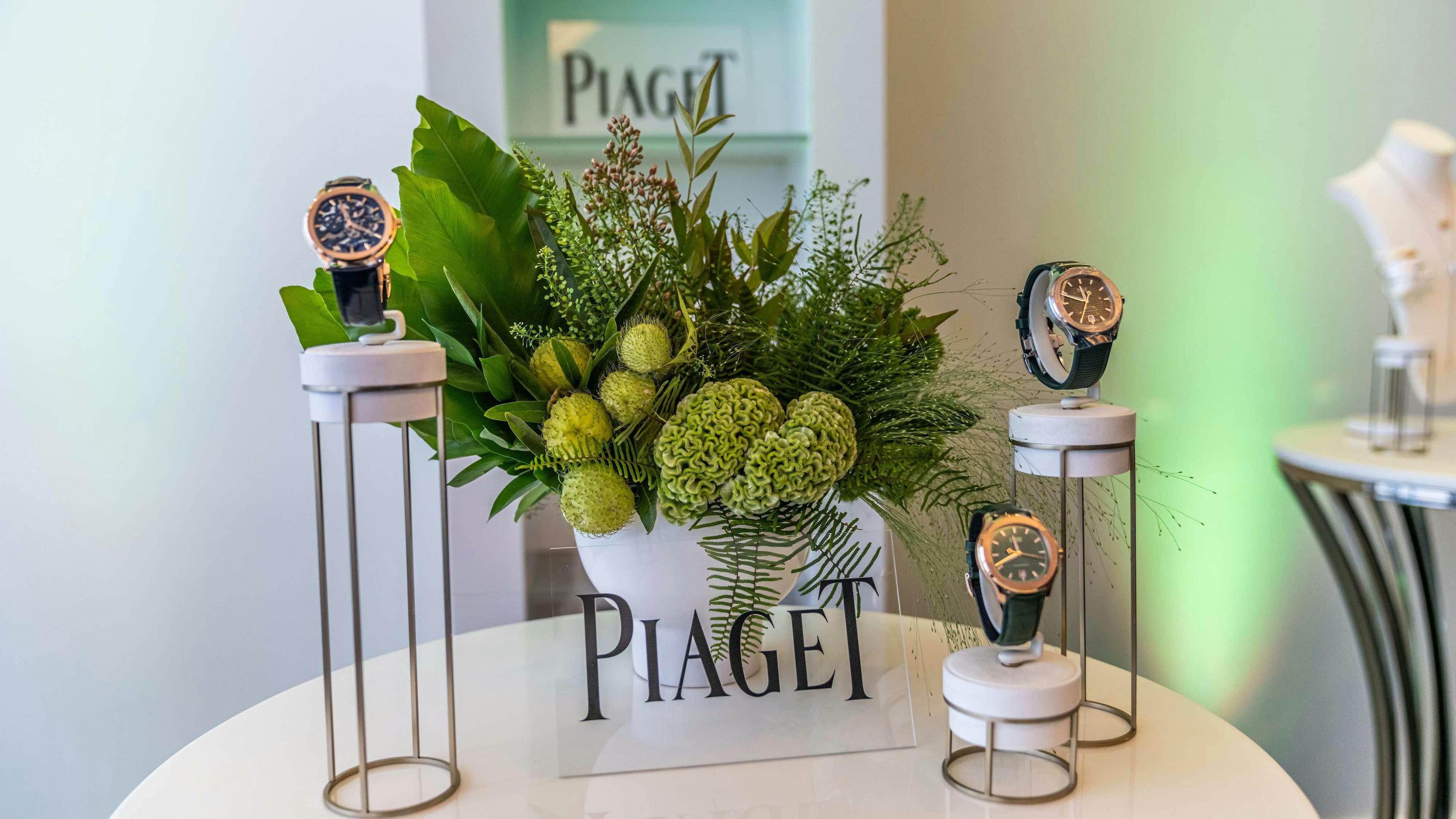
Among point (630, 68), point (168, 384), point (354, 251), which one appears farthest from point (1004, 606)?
point (168, 384)

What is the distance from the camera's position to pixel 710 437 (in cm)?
93

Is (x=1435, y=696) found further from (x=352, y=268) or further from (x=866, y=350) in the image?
(x=352, y=268)

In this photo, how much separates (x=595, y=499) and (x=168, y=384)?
1.22 m

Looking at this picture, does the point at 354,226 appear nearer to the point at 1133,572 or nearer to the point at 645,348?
the point at 645,348

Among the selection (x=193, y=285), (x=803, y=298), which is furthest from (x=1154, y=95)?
(x=193, y=285)

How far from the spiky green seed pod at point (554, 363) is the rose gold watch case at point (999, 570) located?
418 millimetres

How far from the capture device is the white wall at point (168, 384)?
1732mm

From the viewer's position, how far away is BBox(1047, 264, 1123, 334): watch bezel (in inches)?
36.2

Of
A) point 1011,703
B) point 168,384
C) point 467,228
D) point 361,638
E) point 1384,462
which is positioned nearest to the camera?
point 1384,462

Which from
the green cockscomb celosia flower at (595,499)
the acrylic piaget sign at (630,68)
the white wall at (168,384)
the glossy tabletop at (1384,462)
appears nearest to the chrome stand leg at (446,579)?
the green cockscomb celosia flower at (595,499)

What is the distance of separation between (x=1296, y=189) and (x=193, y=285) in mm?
1888

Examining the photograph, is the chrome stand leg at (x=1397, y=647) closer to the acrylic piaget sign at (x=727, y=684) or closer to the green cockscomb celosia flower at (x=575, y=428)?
the acrylic piaget sign at (x=727, y=684)

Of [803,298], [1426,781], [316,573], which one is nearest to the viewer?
[803,298]

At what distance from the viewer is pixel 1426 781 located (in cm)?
152
